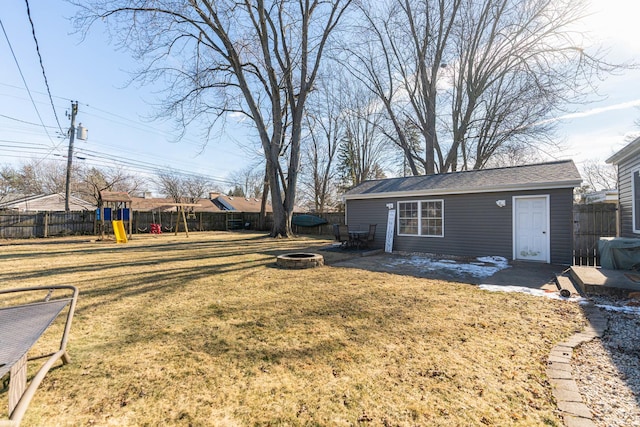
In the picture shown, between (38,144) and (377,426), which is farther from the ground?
(38,144)

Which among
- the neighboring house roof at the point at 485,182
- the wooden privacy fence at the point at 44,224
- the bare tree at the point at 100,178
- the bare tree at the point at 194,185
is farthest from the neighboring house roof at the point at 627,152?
the bare tree at the point at 194,185

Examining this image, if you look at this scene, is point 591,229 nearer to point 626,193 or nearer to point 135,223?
point 626,193

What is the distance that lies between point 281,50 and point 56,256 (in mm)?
12854

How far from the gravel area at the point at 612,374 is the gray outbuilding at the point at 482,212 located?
181 inches

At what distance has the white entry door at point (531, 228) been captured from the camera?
7.33 metres

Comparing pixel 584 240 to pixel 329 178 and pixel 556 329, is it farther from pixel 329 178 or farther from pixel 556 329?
pixel 329 178

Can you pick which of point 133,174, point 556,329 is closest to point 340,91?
point 556,329

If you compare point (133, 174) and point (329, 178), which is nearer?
point (329, 178)

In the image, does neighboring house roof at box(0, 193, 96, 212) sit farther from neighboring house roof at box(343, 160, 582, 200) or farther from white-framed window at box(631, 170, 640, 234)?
white-framed window at box(631, 170, 640, 234)

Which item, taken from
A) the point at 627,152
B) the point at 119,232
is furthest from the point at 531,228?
the point at 119,232

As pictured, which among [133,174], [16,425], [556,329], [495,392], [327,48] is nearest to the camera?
[16,425]

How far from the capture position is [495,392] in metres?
2.06

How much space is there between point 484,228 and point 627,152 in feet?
11.1

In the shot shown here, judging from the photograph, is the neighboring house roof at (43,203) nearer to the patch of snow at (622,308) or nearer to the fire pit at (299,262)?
the fire pit at (299,262)
